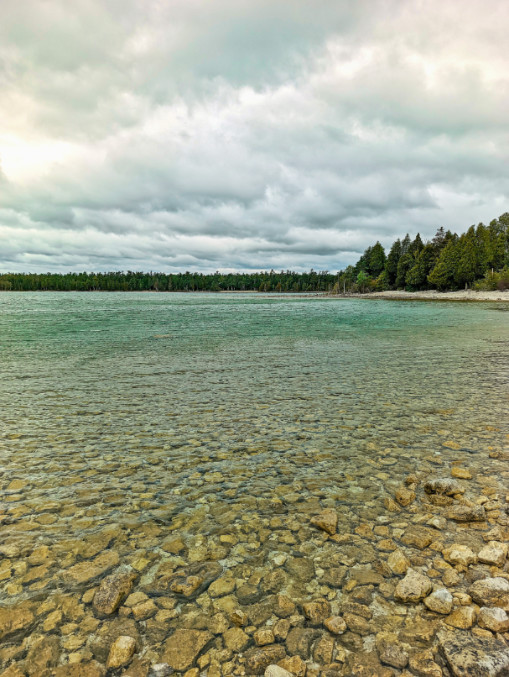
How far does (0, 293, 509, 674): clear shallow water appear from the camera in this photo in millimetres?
4625

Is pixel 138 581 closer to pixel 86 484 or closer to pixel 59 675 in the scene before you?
pixel 59 675

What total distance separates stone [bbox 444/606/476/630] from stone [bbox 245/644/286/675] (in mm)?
1744

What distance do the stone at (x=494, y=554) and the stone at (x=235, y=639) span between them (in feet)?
10.1

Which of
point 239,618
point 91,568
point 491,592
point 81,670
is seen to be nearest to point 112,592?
point 91,568

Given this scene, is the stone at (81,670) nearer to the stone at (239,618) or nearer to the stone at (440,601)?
the stone at (239,618)

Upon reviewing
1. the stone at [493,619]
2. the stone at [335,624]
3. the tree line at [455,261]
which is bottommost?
the stone at [335,624]

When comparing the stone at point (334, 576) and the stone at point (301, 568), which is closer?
the stone at point (334, 576)

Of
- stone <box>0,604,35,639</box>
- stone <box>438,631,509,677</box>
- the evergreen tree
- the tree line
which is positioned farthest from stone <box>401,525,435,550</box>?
the evergreen tree

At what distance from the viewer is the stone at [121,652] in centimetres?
322

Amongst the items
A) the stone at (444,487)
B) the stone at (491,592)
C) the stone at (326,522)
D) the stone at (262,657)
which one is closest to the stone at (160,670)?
the stone at (262,657)

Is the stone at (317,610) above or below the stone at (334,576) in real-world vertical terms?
above

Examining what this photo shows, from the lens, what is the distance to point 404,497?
5887 millimetres

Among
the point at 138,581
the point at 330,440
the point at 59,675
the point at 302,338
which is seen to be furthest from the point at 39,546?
the point at 302,338

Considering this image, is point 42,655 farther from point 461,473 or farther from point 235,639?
point 461,473
